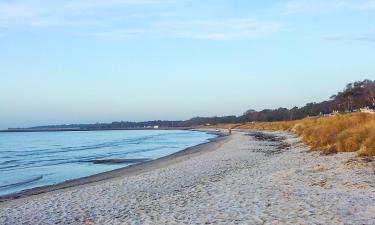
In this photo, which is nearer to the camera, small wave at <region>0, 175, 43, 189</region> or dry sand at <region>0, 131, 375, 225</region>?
dry sand at <region>0, 131, 375, 225</region>

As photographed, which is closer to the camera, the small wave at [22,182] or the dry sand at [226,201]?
the dry sand at [226,201]

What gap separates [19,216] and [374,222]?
29.8 feet

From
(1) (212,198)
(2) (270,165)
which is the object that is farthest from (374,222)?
(2) (270,165)

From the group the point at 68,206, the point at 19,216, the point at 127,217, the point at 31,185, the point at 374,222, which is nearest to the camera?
the point at 374,222

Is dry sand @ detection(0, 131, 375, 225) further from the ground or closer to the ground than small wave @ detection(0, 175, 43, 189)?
further from the ground

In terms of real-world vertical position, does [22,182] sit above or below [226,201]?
below

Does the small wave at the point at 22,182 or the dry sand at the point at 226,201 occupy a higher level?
the dry sand at the point at 226,201

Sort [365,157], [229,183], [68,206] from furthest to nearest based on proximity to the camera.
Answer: [365,157]
[229,183]
[68,206]

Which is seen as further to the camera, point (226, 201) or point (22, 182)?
point (22, 182)

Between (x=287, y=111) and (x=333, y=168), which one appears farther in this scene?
(x=287, y=111)

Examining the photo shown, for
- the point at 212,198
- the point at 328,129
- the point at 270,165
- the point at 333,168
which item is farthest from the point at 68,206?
the point at 328,129

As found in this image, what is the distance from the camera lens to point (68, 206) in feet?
47.4

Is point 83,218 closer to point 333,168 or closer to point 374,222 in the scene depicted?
point 374,222

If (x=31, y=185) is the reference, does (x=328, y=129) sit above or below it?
above
